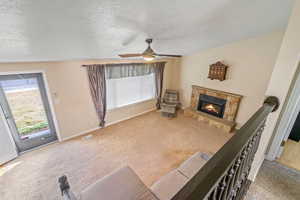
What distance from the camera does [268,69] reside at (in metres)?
3.21

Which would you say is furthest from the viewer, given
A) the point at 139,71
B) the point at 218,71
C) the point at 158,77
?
the point at 158,77

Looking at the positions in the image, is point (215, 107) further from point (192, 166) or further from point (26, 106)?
point (26, 106)

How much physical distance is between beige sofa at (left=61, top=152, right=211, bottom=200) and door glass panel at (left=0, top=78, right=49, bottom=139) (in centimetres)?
234

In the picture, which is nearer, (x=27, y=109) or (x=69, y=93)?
(x=27, y=109)

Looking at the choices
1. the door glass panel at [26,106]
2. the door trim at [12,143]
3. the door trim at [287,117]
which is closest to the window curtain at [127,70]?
the door glass panel at [26,106]

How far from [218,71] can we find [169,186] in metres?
3.42

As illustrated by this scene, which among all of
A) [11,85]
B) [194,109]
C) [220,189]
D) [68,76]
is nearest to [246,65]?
[194,109]

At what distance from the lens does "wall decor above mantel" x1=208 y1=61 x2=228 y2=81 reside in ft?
12.4

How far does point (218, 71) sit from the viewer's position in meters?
3.87

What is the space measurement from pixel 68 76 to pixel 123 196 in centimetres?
272

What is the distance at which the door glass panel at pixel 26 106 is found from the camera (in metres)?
2.62

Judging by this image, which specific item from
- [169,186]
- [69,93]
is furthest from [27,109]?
[169,186]

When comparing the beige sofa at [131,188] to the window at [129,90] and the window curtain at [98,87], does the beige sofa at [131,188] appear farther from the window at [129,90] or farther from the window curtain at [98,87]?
the window at [129,90]

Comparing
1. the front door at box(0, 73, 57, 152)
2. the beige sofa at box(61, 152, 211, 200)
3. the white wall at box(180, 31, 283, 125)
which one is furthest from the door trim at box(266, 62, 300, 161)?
the front door at box(0, 73, 57, 152)
